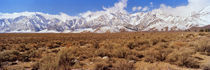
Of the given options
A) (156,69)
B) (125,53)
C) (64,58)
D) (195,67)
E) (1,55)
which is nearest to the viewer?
(156,69)

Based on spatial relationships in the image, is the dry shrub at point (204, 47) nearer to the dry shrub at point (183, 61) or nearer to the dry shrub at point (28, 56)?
the dry shrub at point (183, 61)

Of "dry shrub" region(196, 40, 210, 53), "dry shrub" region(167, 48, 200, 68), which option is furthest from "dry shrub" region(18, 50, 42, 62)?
"dry shrub" region(196, 40, 210, 53)

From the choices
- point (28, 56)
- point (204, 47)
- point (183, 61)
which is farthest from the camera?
point (204, 47)

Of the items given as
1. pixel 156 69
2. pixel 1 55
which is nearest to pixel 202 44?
pixel 156 69

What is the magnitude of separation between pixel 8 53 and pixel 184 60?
10.9 metres

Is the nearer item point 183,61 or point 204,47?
point 183,61

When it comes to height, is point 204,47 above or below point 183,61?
above

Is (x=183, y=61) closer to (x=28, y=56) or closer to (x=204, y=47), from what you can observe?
(x=204, y=47)

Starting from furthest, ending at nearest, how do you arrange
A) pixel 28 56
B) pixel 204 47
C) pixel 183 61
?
pixel 204 47, pixel 28 56, pixel 183 61

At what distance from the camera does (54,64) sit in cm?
440

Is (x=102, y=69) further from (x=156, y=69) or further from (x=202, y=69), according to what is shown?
(x=202, y=69)

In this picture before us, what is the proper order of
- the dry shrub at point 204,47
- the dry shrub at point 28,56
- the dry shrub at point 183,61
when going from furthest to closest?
the dry shrub at point 204,47, the dry shrub at point 28,56, the dry shrub at point 183,61

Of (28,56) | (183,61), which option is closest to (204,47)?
(183,61)

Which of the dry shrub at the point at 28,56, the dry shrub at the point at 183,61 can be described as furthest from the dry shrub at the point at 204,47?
the dry shrub at the point at 28,56
